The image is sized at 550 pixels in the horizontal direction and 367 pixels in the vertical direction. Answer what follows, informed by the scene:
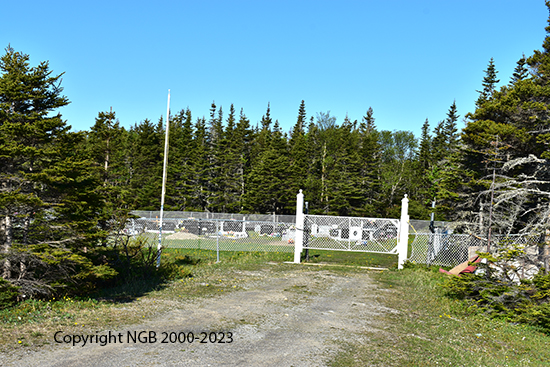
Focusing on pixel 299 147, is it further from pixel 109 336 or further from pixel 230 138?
pixel 109 336

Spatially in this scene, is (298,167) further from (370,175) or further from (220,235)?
(220,235)

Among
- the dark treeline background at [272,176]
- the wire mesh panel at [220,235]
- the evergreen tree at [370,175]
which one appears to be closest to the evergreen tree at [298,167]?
the dark treeline background at [272,176]

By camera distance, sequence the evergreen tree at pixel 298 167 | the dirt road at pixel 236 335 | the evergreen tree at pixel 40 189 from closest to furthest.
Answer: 1. the dirt road at pixel 236 335
2. the evergreen tree at pixel 40 189
3. the evergreen tree at pixel 298 167

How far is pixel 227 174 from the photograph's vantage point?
150 ft

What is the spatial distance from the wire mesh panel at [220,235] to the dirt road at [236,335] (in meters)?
8.80

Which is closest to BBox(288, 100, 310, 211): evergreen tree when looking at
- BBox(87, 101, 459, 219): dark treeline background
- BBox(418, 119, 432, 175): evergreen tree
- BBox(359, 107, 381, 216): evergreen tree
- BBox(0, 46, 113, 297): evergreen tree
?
BBox(87, 101, 459, 219): dark treeline background

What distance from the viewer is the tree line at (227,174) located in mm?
7504

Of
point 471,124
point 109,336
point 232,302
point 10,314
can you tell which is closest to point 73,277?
point 10,314

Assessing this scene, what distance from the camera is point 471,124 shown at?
23250mm

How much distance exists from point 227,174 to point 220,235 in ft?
69.3

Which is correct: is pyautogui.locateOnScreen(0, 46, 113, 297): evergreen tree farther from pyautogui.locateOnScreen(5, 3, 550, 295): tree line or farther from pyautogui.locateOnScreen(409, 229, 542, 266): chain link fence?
pyautogui.locateOnScreen(409, 229, 542, 266): chain link fence

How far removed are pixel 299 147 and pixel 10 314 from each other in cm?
4420

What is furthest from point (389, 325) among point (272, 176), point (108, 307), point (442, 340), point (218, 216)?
point (272, 176)

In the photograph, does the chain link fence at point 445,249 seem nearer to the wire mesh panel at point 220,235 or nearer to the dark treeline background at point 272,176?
the wire mesh panel at point 220,235
